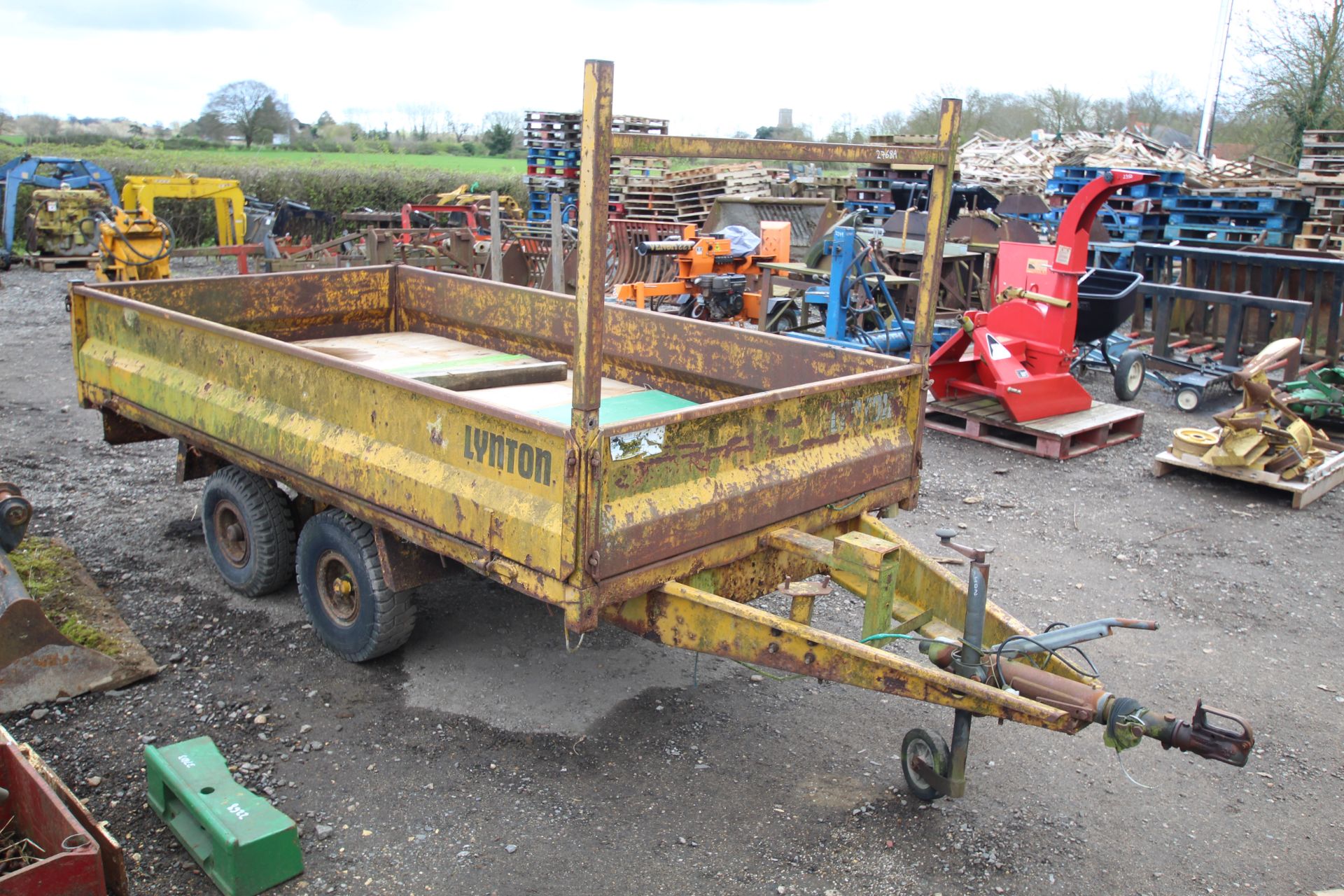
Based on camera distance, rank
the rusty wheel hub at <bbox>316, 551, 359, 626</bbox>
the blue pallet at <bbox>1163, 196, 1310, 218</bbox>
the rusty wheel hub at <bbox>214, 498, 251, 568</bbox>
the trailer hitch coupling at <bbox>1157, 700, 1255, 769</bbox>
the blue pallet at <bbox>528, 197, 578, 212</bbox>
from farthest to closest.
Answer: the blue pallet at <bbox>528, 197, 578, 212</bbox> < the blue pallet at <bbox>1163, 196, 1310, 218</bbox> < the rusty wheel hub at <bbox>214, 498, 251, 568</bbox> < the rusty wheel hub at <bbox>316, 551, 359, 626</bbox> < the trailer hitch coupling at <bbox>1157, 700, 1255, 769</bbox>

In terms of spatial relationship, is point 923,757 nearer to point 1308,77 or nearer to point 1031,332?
point 1031,332

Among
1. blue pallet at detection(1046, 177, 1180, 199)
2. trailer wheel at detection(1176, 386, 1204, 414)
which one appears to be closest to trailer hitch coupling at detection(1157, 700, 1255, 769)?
trailer wheel at detection(1176, 386, 1204, 414)

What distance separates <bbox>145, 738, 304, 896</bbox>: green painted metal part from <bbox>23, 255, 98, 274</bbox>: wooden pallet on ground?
1547 cm

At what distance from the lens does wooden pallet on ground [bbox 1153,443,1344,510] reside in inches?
266

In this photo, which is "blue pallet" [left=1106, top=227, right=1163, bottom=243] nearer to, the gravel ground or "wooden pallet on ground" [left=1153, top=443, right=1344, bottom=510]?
"wooden pallet on ground" [left=1153, top=443, right=1344, bottom=510]

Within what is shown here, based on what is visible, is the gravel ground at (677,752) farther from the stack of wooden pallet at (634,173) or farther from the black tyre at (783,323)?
the stack of wooden pallet at (634,173)

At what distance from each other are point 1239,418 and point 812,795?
4.83 meters

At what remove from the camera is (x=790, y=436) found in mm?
3701

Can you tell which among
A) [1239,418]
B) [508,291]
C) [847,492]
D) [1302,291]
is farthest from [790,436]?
[1302,291]

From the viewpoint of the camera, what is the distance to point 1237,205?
43.4 feet

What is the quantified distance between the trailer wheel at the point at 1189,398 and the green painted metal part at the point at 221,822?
840cm

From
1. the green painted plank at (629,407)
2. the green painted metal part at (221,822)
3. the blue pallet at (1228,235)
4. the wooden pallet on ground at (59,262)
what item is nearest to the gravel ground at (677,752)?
the green painted metal part at (221,822)

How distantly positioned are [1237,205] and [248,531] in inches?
506

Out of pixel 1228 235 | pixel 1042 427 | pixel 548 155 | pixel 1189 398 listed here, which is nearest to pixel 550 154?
pixel 548 155
